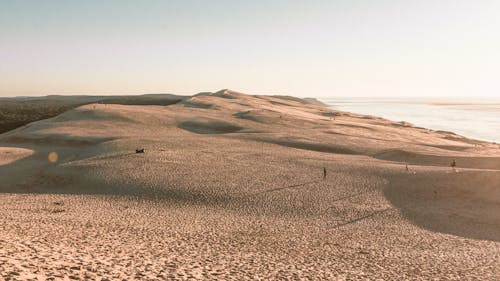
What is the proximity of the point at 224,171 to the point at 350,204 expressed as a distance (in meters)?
10.3

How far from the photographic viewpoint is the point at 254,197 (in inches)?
1001

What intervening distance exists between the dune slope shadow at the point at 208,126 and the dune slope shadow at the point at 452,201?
93.6 ft

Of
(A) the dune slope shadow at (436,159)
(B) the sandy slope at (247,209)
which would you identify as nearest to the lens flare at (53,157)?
(B) the sandy slope at (247,209)

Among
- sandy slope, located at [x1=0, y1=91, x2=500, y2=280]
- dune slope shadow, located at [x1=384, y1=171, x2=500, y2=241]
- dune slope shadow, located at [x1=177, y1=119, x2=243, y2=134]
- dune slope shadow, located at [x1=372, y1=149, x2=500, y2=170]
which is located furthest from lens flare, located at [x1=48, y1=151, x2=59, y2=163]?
dune slope shadow, located at [x1=372, y1=149, x2=500, y2=170]

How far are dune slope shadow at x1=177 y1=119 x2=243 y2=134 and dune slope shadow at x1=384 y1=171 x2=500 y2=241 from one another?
28530 millimetres

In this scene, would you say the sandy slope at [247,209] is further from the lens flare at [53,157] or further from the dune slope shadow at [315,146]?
the lens flare at [53,157]

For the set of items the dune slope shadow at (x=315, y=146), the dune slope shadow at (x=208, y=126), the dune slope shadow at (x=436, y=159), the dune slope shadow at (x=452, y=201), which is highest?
the dune slope shadow at (x=208, y=126)

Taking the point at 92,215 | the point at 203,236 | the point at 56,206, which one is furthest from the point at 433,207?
the point at 56,206

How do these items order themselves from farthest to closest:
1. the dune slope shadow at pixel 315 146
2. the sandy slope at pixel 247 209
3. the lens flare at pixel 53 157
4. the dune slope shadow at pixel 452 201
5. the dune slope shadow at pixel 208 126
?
the dune slope shadow at pixel 208 126 < the dune slope shadow at pixel 315 146 < the lens flare at pixel 53 157 < the dune slope shadow at pixel 452 201 < the sandy slope at pixel 247 209

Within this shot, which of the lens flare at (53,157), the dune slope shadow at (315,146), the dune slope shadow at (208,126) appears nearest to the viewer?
the lens flare at (53,157)

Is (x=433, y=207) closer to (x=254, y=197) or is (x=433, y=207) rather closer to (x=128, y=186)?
(x=254, y=197)

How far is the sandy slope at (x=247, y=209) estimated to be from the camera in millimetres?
14078

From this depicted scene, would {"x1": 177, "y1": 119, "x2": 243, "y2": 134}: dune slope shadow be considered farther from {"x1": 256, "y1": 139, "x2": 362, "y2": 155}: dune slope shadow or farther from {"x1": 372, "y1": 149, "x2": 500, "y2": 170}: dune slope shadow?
{"x1": 372, "y1": 149, "x2": 500, "y2": 170}: dune slope shadow

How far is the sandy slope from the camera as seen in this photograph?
14078mm
